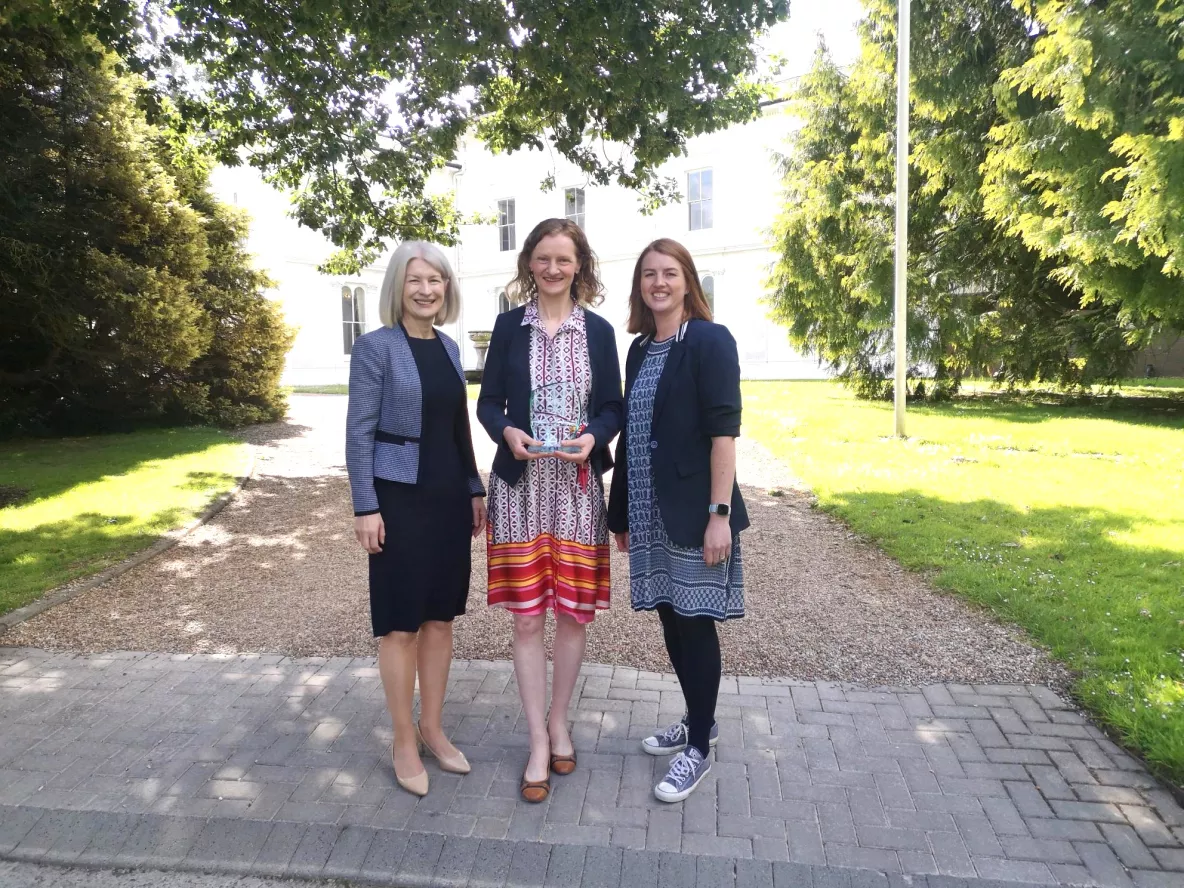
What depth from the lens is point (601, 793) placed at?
9.39ft

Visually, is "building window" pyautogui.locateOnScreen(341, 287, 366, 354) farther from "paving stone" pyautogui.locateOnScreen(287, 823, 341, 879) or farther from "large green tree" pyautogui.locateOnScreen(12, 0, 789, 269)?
"paving stone" pyautogui.locateOnScreen(287, 823, 341, 879)

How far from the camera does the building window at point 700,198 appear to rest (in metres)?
27.1

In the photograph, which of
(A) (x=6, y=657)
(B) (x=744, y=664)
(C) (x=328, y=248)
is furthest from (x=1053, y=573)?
(C) (x=328, y=248)

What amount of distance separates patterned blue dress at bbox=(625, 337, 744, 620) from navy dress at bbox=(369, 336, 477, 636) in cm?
64

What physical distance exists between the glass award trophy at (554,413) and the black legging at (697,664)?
75 cm

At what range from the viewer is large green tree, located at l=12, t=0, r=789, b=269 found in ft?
19.9

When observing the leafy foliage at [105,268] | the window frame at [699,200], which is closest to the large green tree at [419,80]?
the leafy foliage at [105,268]

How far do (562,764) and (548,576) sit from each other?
746mm

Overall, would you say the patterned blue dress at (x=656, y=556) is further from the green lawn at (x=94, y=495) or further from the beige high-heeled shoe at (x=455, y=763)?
the green lawn at (x=94, y=495)

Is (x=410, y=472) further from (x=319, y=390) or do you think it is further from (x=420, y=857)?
(x=319, y=390)

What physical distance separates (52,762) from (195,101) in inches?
320

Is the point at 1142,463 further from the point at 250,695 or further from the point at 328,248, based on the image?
the point at 328,248

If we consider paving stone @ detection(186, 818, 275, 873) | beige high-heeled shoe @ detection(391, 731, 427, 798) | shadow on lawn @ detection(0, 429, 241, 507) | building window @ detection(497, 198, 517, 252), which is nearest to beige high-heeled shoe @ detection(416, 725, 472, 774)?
beige high-heeled shoe @ detection(391, 731, 427, 798)

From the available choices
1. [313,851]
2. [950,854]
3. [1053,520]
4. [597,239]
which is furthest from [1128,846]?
[597,239]
